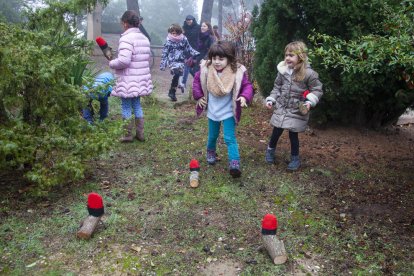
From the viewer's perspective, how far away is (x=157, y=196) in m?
3.95

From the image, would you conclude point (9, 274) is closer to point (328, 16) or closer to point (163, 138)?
point (163, 138)

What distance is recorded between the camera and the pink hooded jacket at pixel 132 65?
4.96 m

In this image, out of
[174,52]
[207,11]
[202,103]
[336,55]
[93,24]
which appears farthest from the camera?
[207,11]

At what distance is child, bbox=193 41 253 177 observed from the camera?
4203 mm

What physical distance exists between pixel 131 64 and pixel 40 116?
→ 1.62 meters

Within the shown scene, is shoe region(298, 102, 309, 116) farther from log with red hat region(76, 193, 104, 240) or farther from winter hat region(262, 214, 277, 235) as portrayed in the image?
log with red hat region(76, 193, 104, 240)

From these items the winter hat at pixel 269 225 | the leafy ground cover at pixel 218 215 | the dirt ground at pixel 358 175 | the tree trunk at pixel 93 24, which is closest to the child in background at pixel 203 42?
the dirt ground at pixel 358 175

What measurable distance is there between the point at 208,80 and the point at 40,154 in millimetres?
1799

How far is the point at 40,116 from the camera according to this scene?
3742 millimetres

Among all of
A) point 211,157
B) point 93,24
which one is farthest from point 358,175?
point 93,24

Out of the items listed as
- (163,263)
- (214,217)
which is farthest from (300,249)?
(163,263)

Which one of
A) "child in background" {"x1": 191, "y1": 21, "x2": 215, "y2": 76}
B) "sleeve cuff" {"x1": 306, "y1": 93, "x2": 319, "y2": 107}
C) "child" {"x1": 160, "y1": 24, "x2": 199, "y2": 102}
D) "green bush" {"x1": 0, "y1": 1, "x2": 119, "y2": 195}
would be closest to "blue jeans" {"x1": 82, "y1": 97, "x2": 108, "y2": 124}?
"green bush" {"x1": 0, "y1": 1, "x2": 119, "y2": 195}

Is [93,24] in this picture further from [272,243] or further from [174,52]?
[272,243]

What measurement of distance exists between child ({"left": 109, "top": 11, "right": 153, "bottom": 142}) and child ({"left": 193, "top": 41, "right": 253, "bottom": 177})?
3.37 feet
